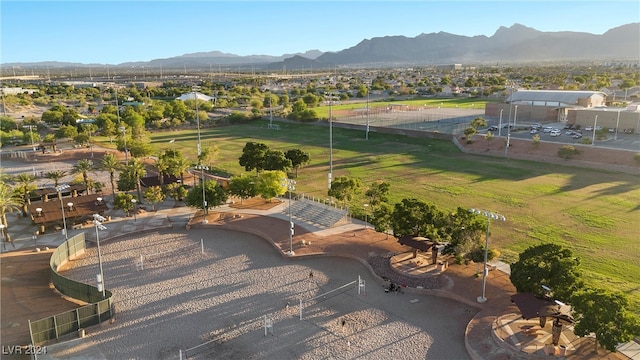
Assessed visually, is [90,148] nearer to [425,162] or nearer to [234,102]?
[425,162]

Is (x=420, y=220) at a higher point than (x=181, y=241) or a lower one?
higher

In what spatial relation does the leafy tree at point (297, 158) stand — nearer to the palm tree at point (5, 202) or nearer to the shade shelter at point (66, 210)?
the shade shelter at point (66, 210)

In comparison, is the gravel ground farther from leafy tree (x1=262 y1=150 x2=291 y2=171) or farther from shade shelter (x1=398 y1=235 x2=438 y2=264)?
leafy tree (x1=262 y1=150 x2=291 y2=171)

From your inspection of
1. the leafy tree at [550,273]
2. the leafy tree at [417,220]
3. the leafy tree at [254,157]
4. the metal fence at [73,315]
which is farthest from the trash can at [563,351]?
the leafy tree at [254,157]

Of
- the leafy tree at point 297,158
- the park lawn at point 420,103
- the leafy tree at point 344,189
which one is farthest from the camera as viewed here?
the park lawn at point 420,103

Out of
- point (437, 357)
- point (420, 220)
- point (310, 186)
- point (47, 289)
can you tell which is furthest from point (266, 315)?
point (310, 186)
